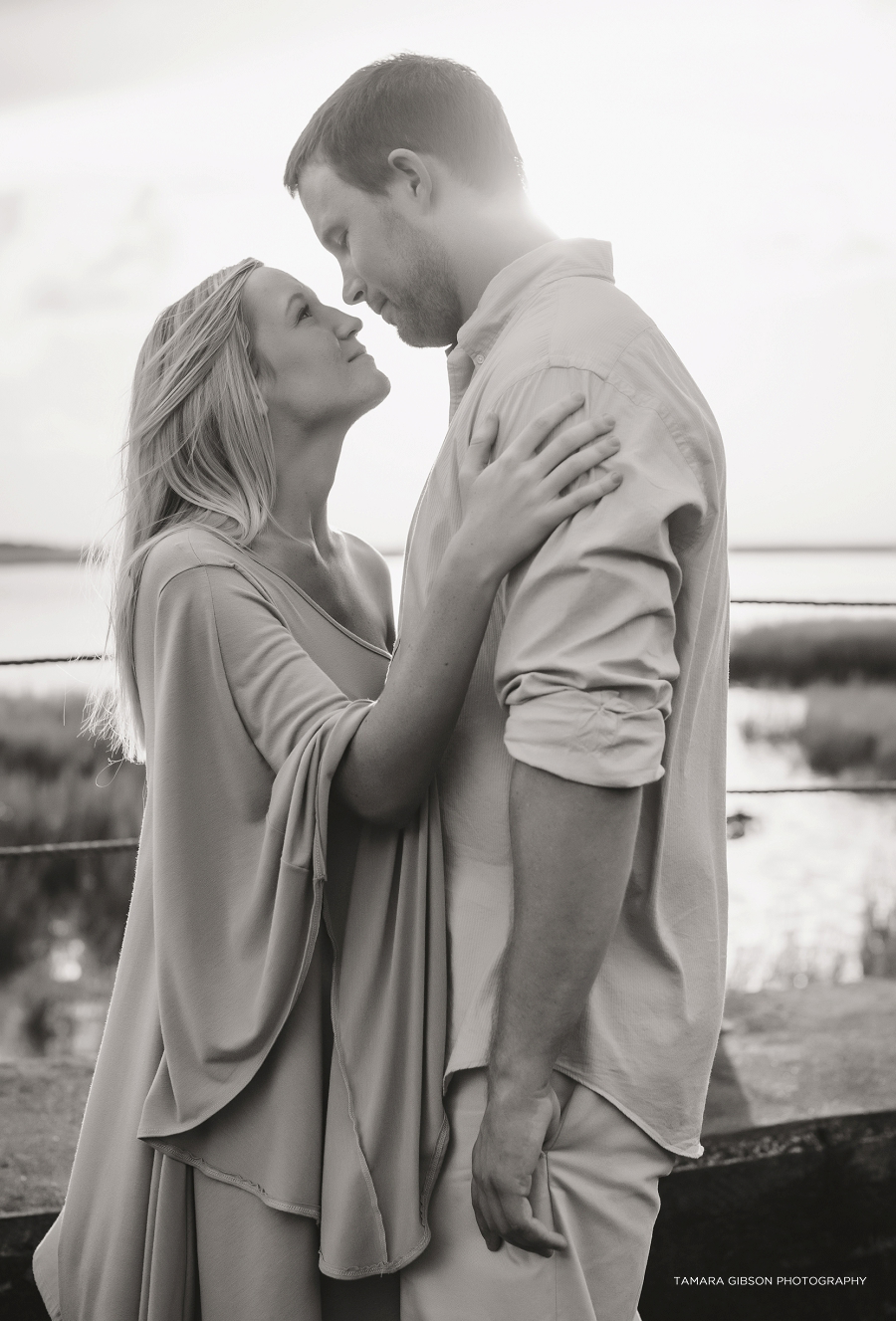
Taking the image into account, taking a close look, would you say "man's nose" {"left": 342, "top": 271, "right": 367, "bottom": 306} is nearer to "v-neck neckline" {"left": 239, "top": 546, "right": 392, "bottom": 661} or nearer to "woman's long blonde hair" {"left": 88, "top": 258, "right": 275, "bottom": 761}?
"woman's long blonde hair" {"left": 88, "top": 258, "right": 275, "bottom": 761}

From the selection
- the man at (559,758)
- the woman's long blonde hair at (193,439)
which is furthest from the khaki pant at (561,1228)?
the woman's long blonde hair at (193,439)

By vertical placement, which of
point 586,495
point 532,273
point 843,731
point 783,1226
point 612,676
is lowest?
point 783,1226

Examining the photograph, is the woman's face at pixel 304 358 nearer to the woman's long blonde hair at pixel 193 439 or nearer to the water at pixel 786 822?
the woman's long blonde hair at pixel 193 439

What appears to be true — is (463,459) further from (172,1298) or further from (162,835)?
(172,1298)

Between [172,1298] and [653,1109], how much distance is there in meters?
0.54

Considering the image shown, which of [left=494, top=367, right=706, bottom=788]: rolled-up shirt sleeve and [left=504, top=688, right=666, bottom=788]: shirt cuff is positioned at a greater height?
[left=494, top=367, right=706, bottom=788]: rolled-up shirt sleeve

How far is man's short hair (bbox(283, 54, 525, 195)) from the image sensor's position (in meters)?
1.24

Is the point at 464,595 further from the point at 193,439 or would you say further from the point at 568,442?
the point at 193,439

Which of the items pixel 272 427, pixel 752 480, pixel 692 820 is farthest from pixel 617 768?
pixel 752 480

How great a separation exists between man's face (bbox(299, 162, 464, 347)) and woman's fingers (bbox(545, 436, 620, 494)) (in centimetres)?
37

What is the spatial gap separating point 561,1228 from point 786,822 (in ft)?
26.3

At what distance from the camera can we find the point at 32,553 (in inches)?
356

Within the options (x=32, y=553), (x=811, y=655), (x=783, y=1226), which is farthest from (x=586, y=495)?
(x=811, y=655)

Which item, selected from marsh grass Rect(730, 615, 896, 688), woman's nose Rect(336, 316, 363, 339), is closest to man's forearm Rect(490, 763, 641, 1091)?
woman's nose Rect(336, 316, 363, 339)
